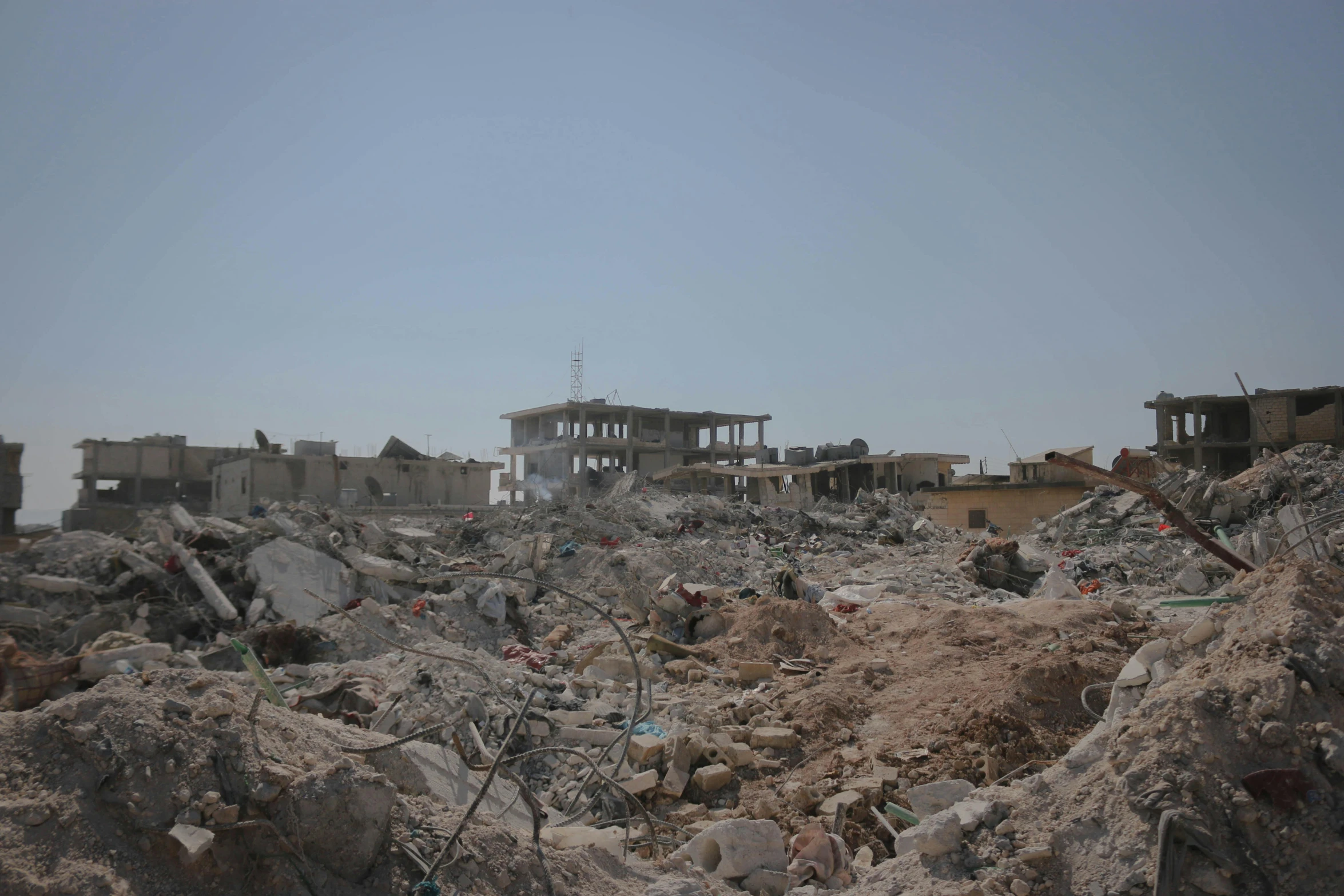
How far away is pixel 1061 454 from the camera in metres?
3.69

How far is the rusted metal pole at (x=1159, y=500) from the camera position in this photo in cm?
357

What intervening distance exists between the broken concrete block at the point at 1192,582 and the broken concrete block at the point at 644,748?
7.89 meters

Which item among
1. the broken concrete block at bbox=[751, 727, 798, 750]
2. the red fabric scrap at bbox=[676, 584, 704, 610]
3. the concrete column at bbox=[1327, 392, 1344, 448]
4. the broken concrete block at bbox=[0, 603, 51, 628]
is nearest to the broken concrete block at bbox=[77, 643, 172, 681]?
the broken concrete block at bbox=[0, 603, 51, 628]

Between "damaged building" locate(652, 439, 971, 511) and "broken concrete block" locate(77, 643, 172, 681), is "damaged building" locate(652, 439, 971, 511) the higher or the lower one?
the higher one

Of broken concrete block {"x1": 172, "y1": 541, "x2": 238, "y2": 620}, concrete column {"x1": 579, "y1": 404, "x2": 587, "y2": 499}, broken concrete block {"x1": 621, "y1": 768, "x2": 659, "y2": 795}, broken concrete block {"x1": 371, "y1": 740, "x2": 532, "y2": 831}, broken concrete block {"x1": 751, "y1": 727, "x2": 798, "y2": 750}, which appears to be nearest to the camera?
broken concrete block {"x1": 371, "y1": 740, "x2": 532, "y2": 831}

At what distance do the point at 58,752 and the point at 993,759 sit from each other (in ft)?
16.2

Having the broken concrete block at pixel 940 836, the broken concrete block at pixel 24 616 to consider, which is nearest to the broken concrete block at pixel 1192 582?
the broken concrete block at pixel 940 836

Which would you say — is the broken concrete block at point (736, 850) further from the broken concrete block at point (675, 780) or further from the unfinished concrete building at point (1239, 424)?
the unfinished concrete building at point (1239, 424)

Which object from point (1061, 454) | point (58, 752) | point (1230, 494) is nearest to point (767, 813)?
point (1061, 454)

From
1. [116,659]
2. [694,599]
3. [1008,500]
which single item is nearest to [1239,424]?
[1008,500]

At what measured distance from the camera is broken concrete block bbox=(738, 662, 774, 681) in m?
7.58

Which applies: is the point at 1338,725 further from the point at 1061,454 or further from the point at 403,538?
the point at 403,538

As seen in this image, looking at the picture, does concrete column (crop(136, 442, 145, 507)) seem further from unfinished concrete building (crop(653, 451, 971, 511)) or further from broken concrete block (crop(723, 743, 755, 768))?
broken concrete block (crop(723, 743, 755, 768))

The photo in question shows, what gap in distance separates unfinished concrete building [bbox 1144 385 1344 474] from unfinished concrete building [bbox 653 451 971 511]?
7.90 metres
